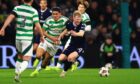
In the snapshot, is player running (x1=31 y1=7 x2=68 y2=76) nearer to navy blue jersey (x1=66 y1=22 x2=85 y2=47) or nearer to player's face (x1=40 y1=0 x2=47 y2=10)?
navy blue jersey (x1=66 y1=22 x2=85 y2=47)

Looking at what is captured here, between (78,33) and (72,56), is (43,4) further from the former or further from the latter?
(72,56)

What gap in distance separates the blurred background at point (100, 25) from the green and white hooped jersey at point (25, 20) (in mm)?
8828

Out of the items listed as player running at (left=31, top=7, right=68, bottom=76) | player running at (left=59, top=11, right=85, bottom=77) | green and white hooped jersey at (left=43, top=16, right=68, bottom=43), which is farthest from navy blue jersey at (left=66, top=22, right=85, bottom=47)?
green and white hooped jersey at (left=43, top=16, right=68, bottom=43)

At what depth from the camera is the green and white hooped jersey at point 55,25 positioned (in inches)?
738

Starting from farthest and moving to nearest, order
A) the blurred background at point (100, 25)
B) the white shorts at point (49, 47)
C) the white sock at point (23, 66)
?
the blurred background at point (100, 25)
the white shorts at point (49, 47)
the white sock at point (23, 66)

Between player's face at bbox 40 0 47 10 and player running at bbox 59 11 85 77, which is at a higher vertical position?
player's face at bbox 40 0 47 10

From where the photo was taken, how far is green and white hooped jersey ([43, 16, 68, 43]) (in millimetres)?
18750

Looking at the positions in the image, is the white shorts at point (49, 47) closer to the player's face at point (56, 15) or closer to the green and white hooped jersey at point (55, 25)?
the green and white hooped jersey at point (55, 25)

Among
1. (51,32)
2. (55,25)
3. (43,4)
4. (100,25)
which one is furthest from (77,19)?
(100,25)

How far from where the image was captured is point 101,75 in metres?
18.2

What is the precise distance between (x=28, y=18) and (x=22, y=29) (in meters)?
0.29

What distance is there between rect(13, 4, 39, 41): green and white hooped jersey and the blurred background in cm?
883

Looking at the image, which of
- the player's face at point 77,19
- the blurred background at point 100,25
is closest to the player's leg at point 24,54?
the player's face at point 77,19

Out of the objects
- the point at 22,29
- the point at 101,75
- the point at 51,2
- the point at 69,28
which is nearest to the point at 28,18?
the point at 22,29
